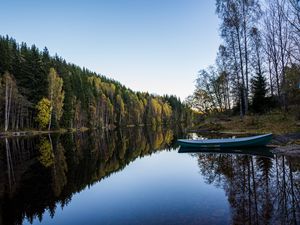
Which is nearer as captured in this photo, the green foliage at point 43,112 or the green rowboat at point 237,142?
the green rowboat at point 237,142

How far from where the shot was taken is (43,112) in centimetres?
4734

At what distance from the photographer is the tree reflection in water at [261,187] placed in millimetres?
5957

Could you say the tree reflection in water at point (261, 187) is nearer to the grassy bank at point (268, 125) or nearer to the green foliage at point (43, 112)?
the grassy bank at point (268, 125)

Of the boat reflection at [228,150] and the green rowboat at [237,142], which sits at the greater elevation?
the green rowboat at [237,142]

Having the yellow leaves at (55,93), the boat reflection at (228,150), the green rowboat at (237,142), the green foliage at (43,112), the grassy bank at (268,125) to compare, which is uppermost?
the yellow leaves at (55,93)

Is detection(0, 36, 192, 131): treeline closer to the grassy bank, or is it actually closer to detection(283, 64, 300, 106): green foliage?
the grassy bank

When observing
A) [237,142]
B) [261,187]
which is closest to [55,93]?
[237,142]

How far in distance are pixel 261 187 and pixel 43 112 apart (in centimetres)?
4619

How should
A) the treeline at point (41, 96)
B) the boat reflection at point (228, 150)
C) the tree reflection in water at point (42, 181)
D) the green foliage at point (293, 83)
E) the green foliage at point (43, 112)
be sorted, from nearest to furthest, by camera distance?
the tree reflection in water at point (42, 181) → the boat reflection at point (228, 150) → the green foliage at point (293, 83) → the treeline at point (41, 96) → the green foliage at point (43, 112)

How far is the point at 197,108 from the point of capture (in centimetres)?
5547

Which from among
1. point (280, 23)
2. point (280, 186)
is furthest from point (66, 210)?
point (280, 23)

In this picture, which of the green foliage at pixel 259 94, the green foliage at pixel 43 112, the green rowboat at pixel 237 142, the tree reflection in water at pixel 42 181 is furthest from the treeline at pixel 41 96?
the green foliage at pixel 259 94

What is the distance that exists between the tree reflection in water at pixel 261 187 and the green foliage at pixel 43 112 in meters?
41.5

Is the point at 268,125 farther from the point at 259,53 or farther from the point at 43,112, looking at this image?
the point at 43,112
